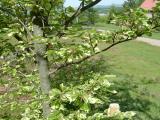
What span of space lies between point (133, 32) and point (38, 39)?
1439mm

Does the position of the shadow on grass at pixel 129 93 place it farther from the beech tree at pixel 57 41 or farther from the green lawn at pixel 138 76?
the beech tree at pixel 57 41

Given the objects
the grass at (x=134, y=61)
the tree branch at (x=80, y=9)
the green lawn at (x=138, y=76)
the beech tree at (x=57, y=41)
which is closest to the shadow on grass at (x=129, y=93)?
the green lawn at (x=138, y=76)

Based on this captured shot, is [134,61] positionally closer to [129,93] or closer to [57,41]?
[129,93]

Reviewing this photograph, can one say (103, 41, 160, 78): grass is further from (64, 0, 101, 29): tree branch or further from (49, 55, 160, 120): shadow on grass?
(64, 0, 101, 29): tree branch

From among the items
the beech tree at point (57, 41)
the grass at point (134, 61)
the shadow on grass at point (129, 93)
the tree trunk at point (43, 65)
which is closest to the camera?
the beech tree at point (57, 41)

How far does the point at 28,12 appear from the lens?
6246mm

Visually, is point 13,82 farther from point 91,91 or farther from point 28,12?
point 91,91

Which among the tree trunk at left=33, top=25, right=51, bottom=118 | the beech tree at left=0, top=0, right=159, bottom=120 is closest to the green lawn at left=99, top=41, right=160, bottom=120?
the beech tree at left=0, top=0, right=159, bottom=120

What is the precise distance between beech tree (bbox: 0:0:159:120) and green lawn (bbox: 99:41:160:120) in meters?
9.61

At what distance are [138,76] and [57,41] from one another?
21.0 meters

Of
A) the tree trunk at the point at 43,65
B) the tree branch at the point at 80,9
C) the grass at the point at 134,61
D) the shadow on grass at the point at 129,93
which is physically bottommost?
the grass at the point at 134,61

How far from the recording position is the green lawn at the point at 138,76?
1749 cm

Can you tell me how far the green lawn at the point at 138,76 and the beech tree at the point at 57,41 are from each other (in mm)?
9612

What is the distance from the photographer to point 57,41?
18.7ft
